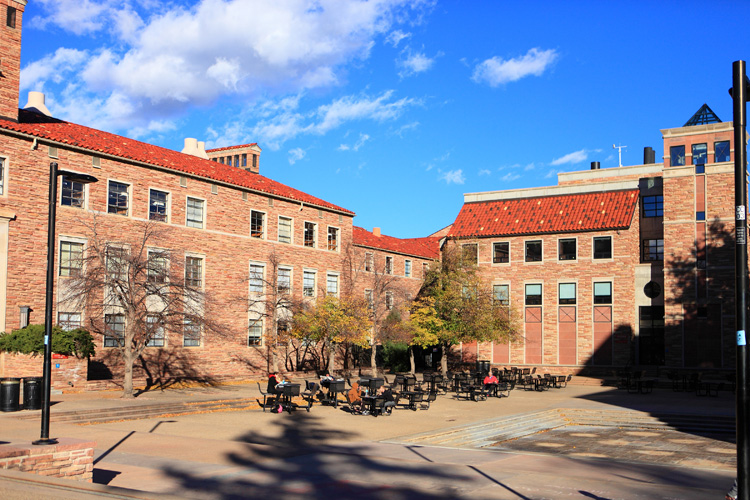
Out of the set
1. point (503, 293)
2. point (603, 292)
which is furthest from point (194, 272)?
point (603, 292)

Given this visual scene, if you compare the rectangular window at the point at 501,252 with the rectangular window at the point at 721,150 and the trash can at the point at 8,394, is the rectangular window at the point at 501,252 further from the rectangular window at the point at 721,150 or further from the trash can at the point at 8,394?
the trash can at the point at 8,394

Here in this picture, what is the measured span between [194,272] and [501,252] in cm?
2442

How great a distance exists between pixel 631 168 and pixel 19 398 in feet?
163

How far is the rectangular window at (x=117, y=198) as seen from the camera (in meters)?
30.5

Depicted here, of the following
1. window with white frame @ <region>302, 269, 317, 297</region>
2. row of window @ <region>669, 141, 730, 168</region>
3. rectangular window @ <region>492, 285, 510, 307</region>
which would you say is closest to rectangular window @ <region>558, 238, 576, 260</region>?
rectangular window @ <region>492, 285, 510, 307</region>

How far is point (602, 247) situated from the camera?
46156 mm

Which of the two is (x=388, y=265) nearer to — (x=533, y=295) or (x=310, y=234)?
(x=310, y=234)

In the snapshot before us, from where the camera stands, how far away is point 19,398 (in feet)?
68.0

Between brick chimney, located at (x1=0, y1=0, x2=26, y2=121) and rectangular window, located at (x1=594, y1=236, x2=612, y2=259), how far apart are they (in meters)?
35.7

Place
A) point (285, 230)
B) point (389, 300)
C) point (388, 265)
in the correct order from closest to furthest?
Answer: point (285, 230), point (389, 300), point (388, 265)

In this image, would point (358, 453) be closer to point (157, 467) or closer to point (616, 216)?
point (157, 467)

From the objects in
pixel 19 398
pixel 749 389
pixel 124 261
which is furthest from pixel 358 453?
pixel 124 261

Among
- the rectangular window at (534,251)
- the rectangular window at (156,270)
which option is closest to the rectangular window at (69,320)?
the rectangular window at (156,270)

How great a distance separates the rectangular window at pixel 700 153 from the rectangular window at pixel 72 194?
37.1m
